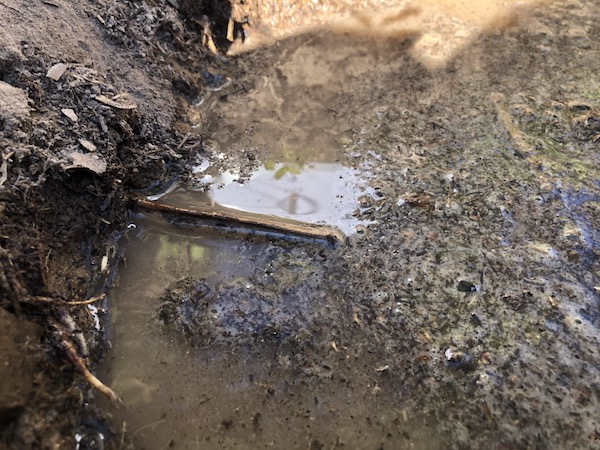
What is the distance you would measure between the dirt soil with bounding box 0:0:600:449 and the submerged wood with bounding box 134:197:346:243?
0.11m

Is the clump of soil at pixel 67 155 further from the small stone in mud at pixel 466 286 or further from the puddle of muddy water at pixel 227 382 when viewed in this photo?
the small stone in mud at pixel 466 286

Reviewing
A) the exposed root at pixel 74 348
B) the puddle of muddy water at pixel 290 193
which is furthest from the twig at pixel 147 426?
the puddle of muddy water at pixel 290 193

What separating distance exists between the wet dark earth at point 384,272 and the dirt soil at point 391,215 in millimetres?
11

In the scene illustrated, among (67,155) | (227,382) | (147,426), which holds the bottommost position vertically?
(147,426)

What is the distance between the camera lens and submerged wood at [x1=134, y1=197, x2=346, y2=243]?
95.7 inches

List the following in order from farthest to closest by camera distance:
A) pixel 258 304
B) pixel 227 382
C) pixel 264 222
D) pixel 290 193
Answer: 1. pixel 290 193
2. pixel 264 222
3. pixel 258 304
4. pixel 227 382

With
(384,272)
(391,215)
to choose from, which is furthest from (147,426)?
(391,215)

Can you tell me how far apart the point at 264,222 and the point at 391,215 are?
665 mm

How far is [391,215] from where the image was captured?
2523 mm

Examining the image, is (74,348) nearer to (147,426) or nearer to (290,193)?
(147,426)

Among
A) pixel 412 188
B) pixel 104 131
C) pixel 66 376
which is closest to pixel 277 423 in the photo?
pixel 66 376

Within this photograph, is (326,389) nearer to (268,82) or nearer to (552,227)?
(552,227)

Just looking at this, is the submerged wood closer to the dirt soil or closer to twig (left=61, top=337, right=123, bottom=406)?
the dirt soil

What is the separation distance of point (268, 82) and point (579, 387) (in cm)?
247
